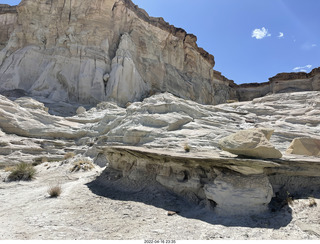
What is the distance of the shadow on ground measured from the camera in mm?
3922

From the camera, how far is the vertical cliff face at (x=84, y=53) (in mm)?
24125

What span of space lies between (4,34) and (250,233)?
36.0 meters

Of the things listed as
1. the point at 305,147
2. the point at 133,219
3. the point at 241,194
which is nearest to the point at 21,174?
the point at 133,219

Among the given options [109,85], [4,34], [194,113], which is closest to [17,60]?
[4,34]

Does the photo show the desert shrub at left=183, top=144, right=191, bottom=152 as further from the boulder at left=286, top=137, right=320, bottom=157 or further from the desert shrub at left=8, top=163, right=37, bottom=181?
the desert shrub at left=8, top=163, right=37, bottom=181

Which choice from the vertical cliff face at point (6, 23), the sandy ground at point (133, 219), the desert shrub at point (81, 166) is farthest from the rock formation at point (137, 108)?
the desert shrub at point (81, 166)

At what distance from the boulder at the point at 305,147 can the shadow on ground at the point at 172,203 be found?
238cm

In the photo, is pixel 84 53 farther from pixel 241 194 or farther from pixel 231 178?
pixel 241 194

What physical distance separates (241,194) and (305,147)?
11.0ft

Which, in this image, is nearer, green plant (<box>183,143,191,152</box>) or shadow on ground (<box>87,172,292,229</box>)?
shadow on ground (<box>87,172,292,229</box>)

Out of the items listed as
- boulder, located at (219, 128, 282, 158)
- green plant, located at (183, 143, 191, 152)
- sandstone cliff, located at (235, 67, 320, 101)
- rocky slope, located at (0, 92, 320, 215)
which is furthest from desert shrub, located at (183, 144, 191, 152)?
sandstone cliff, located at (235, 67, 320, 101)

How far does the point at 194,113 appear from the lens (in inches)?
350

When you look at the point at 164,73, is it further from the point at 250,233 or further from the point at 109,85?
the point at 250,233

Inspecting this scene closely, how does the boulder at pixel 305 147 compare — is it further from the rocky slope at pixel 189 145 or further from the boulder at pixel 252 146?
the boulder at pixel 252 146
